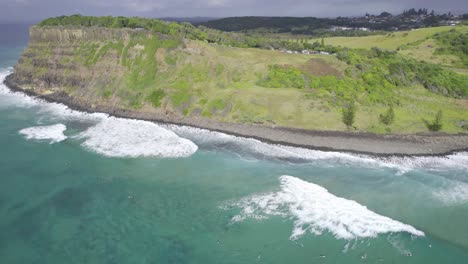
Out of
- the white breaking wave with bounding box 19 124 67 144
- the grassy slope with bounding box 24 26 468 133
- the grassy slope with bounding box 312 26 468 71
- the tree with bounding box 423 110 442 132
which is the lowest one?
the white breaking wave with bounding box 19 124 67 144

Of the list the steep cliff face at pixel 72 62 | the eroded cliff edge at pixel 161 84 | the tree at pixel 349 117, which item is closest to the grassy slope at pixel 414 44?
the eroded cliff edge at pixel 161 84

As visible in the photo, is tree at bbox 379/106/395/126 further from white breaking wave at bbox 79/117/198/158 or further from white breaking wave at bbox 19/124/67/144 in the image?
white breaking wave at bbox 19/124/67/144

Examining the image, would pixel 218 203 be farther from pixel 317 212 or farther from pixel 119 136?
pixel 119 136

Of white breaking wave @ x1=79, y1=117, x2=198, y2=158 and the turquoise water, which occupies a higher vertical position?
white breaking wave @ x1=79, y1=117, x2=198, y2=158

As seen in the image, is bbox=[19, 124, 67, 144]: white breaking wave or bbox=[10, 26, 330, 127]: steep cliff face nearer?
bbox=[19, 124, 67, 144]: white breaking wave

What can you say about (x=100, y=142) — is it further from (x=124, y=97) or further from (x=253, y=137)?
(x=253, y=137)

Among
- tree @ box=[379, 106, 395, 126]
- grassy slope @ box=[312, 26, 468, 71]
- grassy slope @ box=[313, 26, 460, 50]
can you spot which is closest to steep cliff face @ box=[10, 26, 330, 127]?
tree @ box=[379, 106, 395, 126]

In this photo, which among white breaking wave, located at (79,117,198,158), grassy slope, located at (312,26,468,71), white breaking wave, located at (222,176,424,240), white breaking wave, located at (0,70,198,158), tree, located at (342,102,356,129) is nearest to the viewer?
white breaking wave, located at (222,176,424,240)
